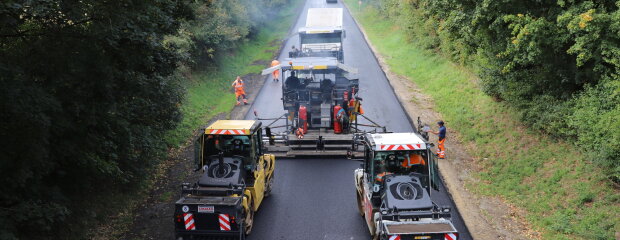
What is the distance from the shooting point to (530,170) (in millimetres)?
13398

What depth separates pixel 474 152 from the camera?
1585cm

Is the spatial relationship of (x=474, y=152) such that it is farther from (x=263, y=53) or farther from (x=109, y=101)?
(x=263, y=53)

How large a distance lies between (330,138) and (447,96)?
7910 millimetres

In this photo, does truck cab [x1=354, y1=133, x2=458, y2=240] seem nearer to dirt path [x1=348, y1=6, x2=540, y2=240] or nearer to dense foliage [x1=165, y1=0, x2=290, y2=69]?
dirt path [x1=348, y1=6, x2=540, y2=240]

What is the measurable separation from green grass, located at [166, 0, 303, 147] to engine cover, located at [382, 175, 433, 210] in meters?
9.25

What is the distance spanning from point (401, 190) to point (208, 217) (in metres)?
3.98

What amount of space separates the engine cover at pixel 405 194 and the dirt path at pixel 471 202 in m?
2.16

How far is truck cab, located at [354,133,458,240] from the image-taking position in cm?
872

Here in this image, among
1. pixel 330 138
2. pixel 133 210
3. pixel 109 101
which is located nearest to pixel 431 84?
pixel 330 138

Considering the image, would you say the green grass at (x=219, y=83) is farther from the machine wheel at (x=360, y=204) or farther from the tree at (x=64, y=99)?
the machine wheel at (x=360, y=204)

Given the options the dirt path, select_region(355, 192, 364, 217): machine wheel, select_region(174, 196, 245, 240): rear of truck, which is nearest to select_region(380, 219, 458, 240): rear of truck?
the dirt path

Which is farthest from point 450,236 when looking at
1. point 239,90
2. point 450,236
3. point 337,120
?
point 239,90

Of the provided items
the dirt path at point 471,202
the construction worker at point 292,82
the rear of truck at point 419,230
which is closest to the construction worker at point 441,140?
the dirt path at point 471,202

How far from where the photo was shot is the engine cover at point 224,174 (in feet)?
35.5
